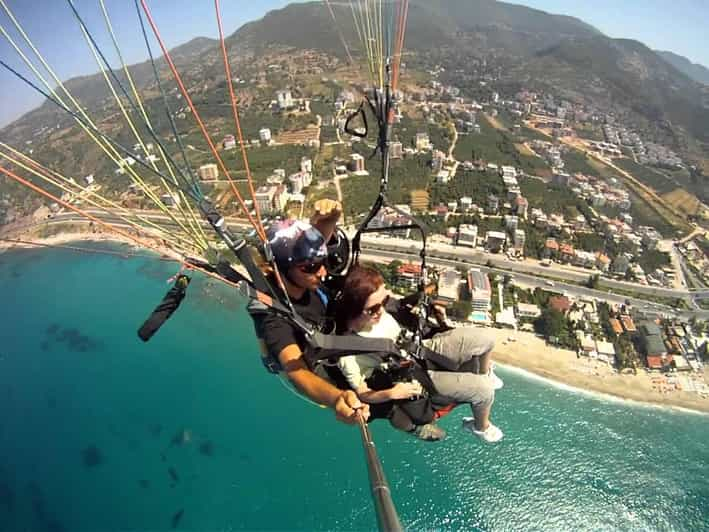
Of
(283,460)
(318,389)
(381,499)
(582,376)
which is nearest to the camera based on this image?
(381,499)

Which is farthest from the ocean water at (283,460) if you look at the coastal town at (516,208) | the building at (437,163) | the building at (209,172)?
the building at (437,163)

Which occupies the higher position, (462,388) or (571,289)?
(462,388)

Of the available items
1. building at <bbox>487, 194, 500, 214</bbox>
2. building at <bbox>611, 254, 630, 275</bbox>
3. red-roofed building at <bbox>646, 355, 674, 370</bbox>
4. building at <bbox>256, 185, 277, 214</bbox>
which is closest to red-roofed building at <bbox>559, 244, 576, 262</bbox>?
building at <bbox>611, 254, 630, 275</bbox>

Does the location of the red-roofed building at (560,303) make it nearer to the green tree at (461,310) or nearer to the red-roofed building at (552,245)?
the green tree at (461,310)

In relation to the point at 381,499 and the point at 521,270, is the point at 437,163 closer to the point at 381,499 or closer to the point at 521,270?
the point at 521,270

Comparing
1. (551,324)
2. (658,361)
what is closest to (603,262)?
(658,361)

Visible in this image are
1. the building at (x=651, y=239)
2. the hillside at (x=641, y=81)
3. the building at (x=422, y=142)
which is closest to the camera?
the building at (x=651, y=239)

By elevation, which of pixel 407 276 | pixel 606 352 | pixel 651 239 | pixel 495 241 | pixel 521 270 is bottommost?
pixel 606 352
